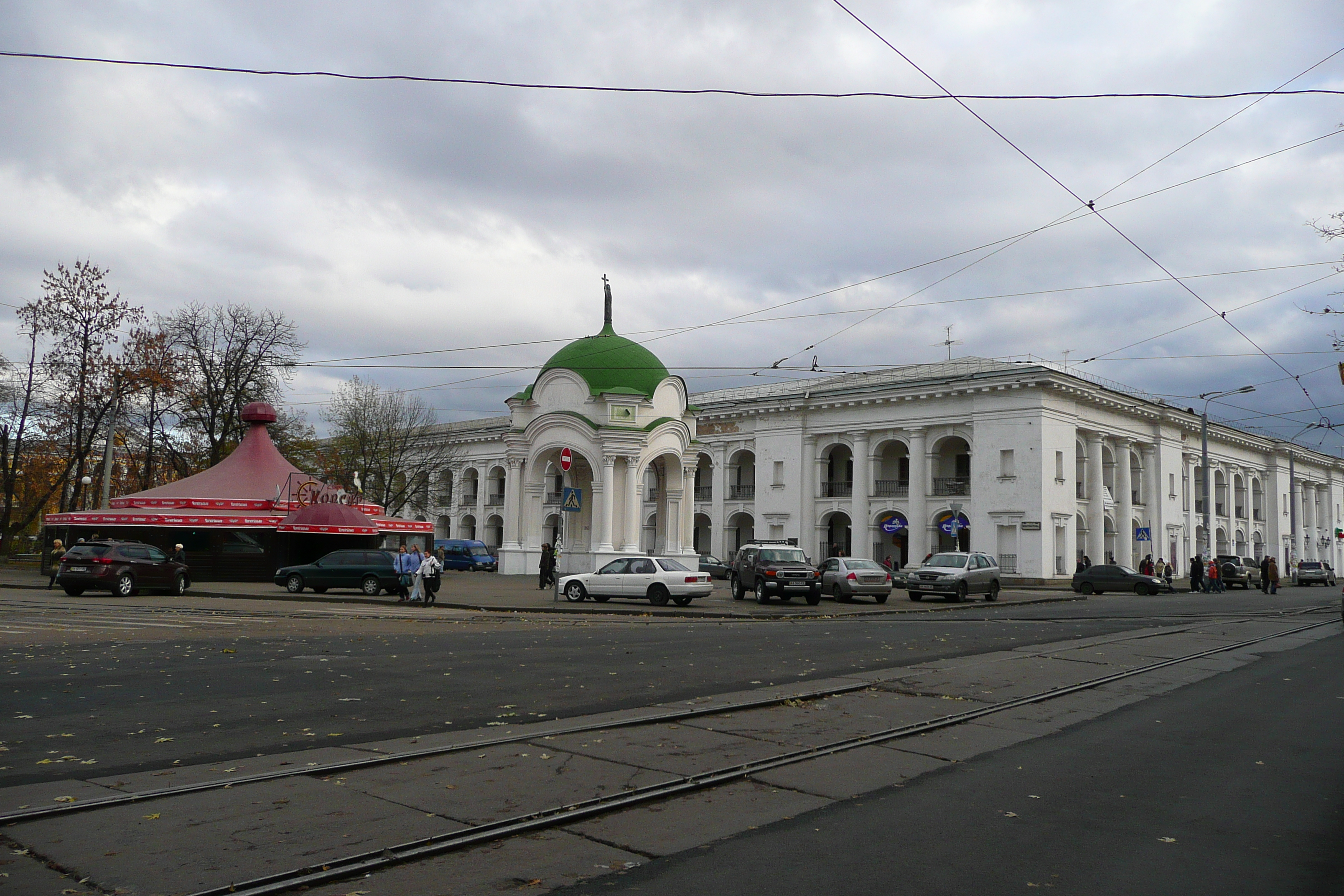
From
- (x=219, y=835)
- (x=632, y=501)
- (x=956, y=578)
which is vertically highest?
(x=632, y=501)

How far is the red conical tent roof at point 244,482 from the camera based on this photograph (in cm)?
3772

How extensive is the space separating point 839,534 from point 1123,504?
1657 centimetres

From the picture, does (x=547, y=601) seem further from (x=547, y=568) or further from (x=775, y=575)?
(x=775, y=575)

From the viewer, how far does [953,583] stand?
3438 cm

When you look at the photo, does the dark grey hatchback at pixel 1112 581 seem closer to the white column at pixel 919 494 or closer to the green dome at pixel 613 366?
the white column at pixel 919 494

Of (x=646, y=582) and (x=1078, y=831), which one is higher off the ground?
(x=646, y=582)

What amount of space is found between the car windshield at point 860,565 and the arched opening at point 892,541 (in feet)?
74.5

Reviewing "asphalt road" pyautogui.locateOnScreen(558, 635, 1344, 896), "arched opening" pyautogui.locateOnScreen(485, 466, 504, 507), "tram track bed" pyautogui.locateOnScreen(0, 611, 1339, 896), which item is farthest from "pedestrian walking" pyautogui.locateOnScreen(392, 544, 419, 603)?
"arched opening" pyautogui.locateOnScreen(485, 466, 504, 507)

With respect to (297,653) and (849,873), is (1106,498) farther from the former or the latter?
(849,873)

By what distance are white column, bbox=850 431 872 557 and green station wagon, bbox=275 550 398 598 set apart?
31338 mm

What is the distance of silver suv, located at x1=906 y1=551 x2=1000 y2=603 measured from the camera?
113 feet

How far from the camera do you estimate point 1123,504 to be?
57312 mm

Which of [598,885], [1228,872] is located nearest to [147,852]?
[598,885]

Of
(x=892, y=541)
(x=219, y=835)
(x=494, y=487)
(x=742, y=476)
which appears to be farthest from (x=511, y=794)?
(x=494, y=487)
